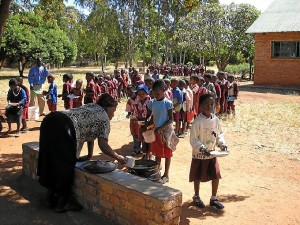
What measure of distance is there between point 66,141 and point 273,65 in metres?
19.8

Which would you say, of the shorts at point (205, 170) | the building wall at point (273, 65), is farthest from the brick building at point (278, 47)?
the shorts at point (205, 170)

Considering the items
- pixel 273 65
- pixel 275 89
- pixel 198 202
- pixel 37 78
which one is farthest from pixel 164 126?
pixel 273 65

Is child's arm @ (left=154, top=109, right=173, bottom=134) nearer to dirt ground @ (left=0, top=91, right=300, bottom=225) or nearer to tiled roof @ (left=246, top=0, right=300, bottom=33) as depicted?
dirt ground @ (left=0, top=91, right=300, bottom=225)

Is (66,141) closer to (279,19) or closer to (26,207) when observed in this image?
(26,207)

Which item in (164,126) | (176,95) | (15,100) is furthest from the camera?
(15,100)

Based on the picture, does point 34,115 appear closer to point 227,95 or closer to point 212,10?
point 227,95

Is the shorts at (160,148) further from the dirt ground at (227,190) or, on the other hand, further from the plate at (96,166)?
the plate at (96,166)

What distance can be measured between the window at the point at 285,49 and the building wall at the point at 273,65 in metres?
0.24

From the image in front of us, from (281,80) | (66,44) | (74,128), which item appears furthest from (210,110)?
(66,44)

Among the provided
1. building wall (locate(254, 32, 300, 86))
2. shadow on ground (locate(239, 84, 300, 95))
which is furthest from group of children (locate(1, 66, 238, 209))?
building wall (locate(254, 32, 300, 86))

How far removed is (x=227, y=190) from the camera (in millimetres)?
5430

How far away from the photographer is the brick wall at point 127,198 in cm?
365

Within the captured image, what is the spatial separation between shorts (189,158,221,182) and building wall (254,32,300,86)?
1837 centimetres

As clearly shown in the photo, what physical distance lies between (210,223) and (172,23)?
34642 millimetres
